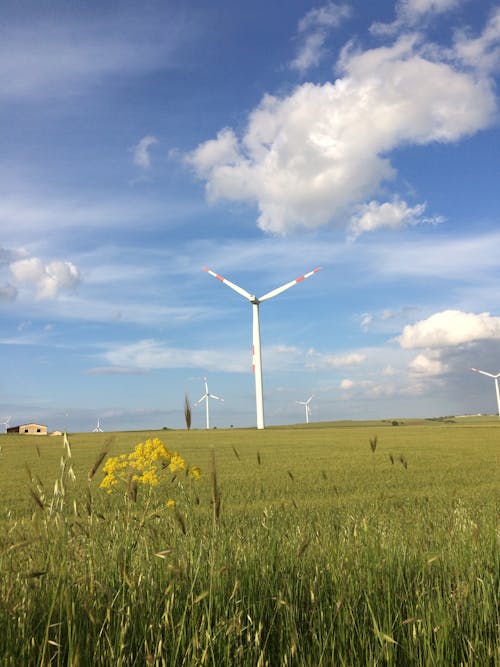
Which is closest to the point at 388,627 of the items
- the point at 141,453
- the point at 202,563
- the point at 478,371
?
the point at 202,563

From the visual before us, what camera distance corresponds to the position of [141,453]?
8727 mm

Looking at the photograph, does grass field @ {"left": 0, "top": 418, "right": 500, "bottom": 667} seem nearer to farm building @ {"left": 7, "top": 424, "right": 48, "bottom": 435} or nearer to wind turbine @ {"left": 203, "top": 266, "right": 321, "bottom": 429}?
wind turbine @ {"left": 203, "top": 266, "right": 321, "bottom": 429}

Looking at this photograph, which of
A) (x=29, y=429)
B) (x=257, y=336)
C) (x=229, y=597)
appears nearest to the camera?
(x=229, y=597)

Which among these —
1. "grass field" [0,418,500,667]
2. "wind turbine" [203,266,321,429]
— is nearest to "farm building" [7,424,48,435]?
"wind turbine" [203,266,321,429]

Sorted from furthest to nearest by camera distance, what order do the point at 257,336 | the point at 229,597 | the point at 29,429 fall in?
the point at 29,429 → the point at 257,336 → the point at 229,597

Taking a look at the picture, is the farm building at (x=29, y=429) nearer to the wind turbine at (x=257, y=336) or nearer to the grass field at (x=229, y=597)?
the wind turbine at (x=257, y=336)

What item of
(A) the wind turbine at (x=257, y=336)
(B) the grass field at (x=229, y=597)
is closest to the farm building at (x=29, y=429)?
(A) the wind turbine at (x=257, y=336)

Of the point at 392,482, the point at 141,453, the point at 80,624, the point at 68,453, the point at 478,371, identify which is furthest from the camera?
the point at 478,371

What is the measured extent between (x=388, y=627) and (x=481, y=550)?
2624 millimetres

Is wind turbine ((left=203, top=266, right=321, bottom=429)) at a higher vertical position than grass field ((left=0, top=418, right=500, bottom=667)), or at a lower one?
higher

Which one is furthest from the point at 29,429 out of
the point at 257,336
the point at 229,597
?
the point at 229,597

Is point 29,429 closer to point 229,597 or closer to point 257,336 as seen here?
point 257,336

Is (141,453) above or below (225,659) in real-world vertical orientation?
above

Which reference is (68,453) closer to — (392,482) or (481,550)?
(481,550)
